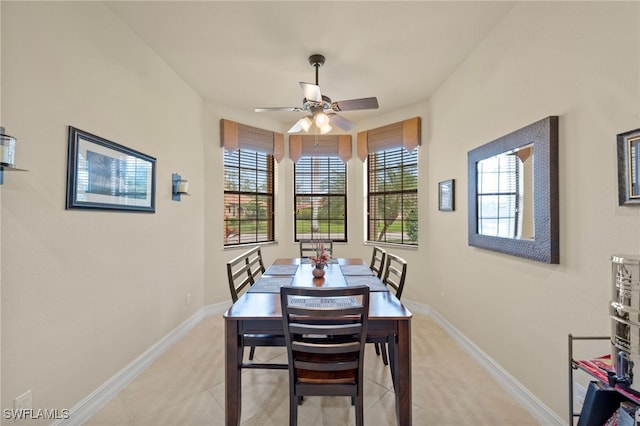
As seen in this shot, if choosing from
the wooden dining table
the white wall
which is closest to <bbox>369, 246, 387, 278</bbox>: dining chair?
the wooden dining table

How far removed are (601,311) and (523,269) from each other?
559 mm

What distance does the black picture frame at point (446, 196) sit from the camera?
310 cm

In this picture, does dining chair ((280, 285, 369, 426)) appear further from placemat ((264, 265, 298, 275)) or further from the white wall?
the white wall

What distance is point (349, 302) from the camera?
70.2 inches

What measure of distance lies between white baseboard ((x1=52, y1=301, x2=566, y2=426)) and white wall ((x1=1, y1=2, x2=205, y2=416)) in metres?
0.07

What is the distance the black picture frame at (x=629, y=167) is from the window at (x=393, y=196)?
2579 mm

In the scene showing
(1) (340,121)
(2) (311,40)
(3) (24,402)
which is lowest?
(3) (24,402)

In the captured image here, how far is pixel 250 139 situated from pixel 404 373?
347 cm

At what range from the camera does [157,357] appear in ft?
8.77

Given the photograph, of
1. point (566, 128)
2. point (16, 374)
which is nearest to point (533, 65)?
point (566, 128)

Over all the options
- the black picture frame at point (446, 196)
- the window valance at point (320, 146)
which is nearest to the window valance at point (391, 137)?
the window valance at point (320, 146)

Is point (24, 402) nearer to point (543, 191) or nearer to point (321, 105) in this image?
point (321, 105)

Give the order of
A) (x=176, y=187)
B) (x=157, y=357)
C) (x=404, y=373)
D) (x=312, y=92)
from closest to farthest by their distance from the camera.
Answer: (x=404, y=373) < (x=312, y=92) < (x=157, y=357) < (x=176, y=187)

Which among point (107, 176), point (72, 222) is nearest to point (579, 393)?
point (72, 222)
